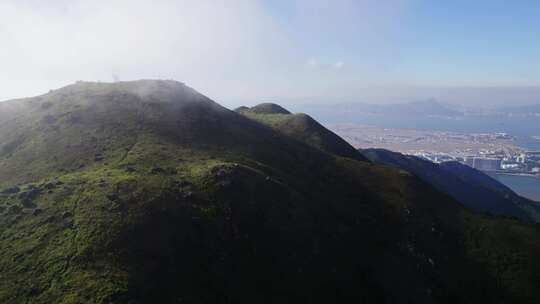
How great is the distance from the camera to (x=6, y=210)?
42.9 m

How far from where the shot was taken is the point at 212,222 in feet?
142

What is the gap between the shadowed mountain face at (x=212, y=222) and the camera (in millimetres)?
35562

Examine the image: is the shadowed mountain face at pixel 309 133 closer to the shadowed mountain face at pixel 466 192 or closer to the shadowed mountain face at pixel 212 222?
the shadowed mountain face at pixel 212 222

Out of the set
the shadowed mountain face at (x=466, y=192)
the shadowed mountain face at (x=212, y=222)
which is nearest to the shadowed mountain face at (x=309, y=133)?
the shadowed mountain face at (x=212, y=222)

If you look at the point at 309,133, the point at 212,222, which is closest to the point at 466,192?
the point at 309,133

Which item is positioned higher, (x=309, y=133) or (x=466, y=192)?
(x=309, y=133)

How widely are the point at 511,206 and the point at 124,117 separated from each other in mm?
128587

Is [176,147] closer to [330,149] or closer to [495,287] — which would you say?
[330,149]

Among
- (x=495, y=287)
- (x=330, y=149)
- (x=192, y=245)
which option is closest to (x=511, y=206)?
(x=330, y=149)

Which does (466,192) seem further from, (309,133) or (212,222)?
(212,222)

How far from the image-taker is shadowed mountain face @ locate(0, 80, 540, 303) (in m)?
35.6

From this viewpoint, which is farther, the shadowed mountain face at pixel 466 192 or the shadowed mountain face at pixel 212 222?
the shadowed mountain face at pixel 466 192

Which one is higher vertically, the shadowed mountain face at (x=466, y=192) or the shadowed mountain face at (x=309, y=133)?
the shadowed mountain face at (x=309, y=133)

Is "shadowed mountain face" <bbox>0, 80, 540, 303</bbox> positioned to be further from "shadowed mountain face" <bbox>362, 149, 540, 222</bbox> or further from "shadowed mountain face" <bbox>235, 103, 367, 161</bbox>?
"shadowed mountain face" <bbox>362, 149, 540, 222</bbox>
